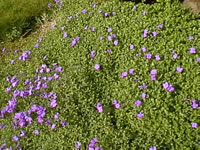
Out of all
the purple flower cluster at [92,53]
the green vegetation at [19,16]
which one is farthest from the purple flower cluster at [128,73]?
the green vegetation at [19,16]

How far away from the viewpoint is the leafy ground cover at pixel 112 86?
3.77m

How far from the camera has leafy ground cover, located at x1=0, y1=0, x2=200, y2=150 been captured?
377 centimetres

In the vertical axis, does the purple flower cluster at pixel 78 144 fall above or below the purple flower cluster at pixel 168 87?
below

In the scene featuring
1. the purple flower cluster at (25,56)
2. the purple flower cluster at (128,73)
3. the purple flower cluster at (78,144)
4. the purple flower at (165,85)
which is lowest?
the purple flower cluster at (78,144)

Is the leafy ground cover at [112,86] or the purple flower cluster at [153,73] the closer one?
the leafy ground cover at [112,86]

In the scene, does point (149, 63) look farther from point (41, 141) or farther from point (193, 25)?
point (41, 141)

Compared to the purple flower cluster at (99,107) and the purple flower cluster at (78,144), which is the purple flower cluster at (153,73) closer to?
the purple flower cluster at (99,107)

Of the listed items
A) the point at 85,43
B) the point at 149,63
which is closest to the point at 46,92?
the point at 85,43

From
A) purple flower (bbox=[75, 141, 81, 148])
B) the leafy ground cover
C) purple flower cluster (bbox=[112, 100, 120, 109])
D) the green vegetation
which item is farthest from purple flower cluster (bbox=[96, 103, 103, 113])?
the green vegetation

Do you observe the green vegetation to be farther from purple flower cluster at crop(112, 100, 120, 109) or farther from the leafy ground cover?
purple flower cluster at crop(112, 100, 120, 109)

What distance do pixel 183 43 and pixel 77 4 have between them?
2399 mm

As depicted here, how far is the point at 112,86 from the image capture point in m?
4.35

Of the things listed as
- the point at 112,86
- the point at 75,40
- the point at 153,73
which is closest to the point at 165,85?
the point at 153,73

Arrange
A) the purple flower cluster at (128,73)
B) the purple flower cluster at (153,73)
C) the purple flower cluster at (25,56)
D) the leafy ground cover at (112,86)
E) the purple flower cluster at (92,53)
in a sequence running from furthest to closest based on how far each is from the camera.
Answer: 1. the purple flower cluster at (25,56)
2. the purple flower cluster at (92,53)
3. the purple flower cluster at (128,73)
4. the purple flower cluster at (153,73)
5. the leafy ground cover at (112,86)
